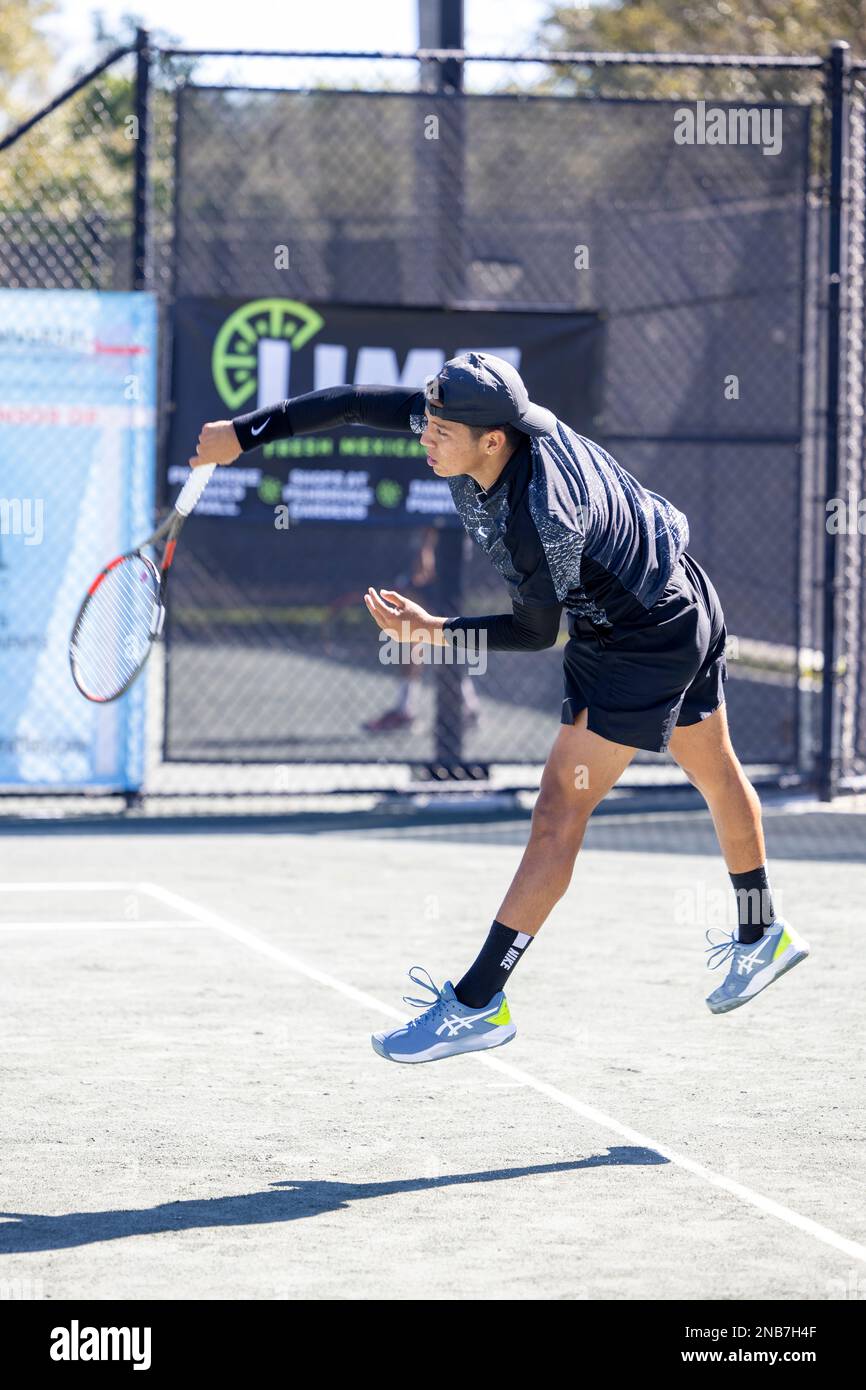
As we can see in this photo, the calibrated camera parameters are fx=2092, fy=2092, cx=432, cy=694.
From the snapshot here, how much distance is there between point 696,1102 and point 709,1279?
140 centimetres

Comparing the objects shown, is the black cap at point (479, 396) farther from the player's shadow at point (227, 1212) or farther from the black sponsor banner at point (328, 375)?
the black sponsor banner at point (328, 375)

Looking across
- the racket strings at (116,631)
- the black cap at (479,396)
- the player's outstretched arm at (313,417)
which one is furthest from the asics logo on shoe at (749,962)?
the racket strings at (116,631)

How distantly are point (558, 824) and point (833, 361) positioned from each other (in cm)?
628

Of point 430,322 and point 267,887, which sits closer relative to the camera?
point 267,887

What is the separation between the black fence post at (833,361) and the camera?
10734 millimetres

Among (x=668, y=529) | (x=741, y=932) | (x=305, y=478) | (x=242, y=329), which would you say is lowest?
(x=741, y=932)

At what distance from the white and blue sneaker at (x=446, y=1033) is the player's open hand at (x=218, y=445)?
1426mm

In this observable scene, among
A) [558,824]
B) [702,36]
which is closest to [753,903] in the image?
[558,824]

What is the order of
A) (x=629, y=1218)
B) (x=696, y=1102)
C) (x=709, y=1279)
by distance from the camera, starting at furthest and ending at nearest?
(x=696, y=1102), (x=629, y=1218), (x=709, y=1279)

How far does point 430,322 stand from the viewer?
10484 millimetres

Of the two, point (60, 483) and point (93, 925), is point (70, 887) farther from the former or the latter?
point (60, 483)

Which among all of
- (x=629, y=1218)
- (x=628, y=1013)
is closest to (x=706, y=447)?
(x=628, y=1013)

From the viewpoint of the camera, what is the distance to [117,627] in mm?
6949

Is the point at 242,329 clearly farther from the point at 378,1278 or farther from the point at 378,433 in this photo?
the point at 378,1278
